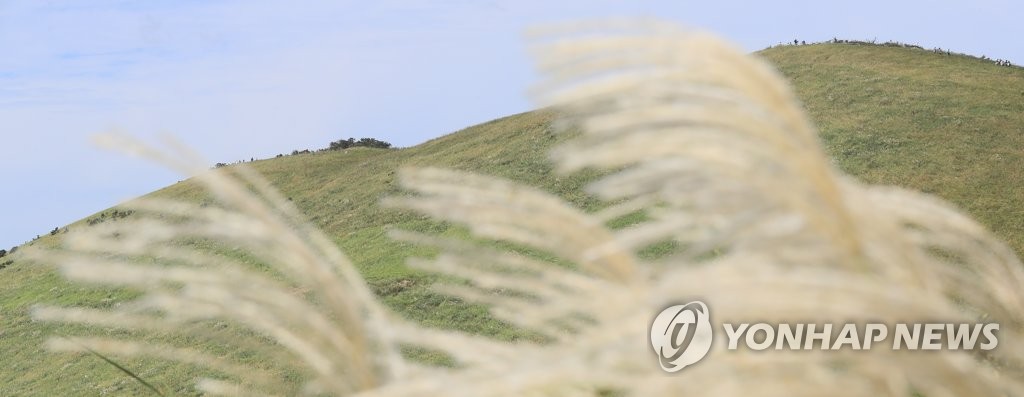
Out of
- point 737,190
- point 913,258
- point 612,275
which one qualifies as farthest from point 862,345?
point 612,275

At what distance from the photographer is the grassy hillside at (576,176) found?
20219mm

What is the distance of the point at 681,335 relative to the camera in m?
1.71

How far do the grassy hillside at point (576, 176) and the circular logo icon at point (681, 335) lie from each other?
610 inches

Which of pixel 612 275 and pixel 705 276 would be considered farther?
pixel 612 275

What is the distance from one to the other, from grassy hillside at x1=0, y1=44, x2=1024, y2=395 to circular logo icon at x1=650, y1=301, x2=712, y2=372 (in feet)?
50.9

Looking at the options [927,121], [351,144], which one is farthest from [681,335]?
[351,144]

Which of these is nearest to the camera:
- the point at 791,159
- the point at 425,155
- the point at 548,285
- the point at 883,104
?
the point at 791,159

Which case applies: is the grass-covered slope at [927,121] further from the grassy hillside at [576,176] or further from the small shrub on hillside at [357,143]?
the small shrub on hillside at [357,143]

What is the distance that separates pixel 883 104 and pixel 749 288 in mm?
26276

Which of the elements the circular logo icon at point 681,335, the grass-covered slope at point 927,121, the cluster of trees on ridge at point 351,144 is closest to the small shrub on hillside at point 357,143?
the cluster of trees on ridge at point 351,144

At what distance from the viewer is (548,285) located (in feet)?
6.62

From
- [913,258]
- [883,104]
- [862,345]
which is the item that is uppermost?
[883,104]

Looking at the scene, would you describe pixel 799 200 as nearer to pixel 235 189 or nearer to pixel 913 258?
pixel 913 258

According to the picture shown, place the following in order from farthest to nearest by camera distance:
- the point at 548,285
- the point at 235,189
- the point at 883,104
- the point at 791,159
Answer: the point at 883,104
the point at 548,285
the point at 235,189
the point at 791,159
